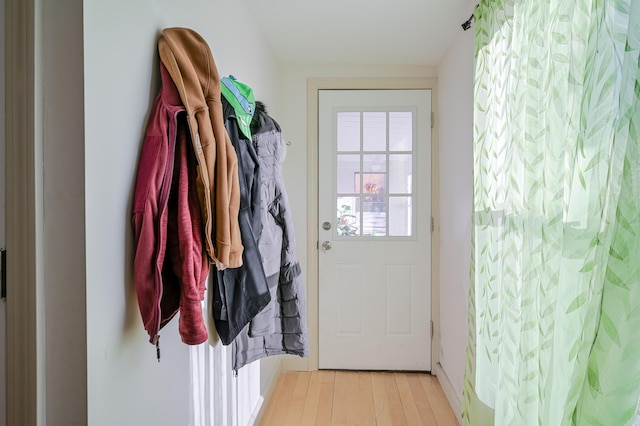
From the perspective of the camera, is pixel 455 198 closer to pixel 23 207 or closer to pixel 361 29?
pixel 361 29

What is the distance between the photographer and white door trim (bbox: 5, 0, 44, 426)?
0.73 metres

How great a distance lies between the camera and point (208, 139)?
1.03m

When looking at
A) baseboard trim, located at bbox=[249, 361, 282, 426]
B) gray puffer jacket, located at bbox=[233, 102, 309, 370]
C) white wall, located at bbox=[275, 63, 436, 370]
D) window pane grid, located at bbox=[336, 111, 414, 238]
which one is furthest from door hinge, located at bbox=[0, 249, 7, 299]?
window pane grid, located at bbox=[336, 111, 414, 238]

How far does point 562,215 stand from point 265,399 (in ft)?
6.53

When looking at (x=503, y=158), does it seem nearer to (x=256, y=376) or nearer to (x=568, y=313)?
(x=568, y=313)

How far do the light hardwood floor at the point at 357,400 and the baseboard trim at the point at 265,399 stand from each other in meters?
0.03

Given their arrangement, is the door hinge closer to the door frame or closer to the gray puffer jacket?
the gray puffer jacket

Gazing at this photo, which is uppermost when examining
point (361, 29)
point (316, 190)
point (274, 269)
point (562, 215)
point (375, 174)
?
point (361, 29)

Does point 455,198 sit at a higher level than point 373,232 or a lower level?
higher

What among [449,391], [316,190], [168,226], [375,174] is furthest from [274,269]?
[449,391]

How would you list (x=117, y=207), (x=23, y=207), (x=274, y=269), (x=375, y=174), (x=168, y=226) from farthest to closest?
(x=375, y=174) < (x=274, y=269) < (x=168, y=226) < (x=117, y=207) < (x=23, y=207)

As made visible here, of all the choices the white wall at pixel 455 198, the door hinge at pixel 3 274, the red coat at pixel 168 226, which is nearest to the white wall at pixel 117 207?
the red coat at pixel 168 226

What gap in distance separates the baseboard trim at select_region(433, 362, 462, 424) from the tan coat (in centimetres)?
177

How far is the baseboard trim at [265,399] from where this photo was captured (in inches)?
78.5
